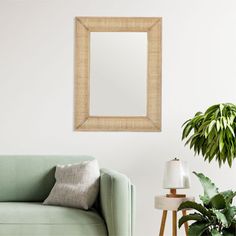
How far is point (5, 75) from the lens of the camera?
209 inches

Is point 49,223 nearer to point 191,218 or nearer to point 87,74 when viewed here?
point 191,218

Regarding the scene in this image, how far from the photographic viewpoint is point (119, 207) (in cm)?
405

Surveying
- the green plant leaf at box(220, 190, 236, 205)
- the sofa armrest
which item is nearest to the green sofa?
the sofa armrest

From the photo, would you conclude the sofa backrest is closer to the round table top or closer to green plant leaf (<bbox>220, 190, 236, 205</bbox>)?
the round table top

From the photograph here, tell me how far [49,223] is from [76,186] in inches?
18.1

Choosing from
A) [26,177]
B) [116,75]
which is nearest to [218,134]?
[116,75]

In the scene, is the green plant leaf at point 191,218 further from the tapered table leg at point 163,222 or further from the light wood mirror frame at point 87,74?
the light wood mirror frame at point 87,74

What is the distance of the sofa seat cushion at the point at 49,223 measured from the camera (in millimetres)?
4129

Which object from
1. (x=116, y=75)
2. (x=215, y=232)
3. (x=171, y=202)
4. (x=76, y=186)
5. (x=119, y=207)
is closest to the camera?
(x=119, y=207)

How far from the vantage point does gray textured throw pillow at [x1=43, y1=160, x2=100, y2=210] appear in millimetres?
4422

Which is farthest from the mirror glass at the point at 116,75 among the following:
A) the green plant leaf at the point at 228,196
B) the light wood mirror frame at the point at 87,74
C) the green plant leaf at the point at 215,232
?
the green plant leaf at the point at 215,232

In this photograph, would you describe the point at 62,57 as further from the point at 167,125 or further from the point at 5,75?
the point at 167,125

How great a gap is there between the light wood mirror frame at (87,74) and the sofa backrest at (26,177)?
1.76 ft

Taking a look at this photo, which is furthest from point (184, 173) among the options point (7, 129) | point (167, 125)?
point (7, 129)
